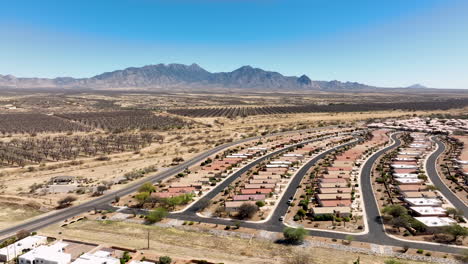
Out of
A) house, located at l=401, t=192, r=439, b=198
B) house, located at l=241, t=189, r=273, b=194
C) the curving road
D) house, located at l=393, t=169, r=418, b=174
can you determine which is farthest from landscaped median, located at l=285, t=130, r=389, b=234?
house, located at l=393, t=169, r=418, b=174

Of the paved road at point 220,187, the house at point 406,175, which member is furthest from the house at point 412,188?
the paved road at point 220,187

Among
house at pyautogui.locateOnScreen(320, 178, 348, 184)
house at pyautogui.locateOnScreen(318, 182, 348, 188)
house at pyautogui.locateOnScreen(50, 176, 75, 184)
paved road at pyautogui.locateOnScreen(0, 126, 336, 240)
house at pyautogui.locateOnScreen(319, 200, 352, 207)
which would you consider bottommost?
paved road at pyautogui.locateOnScreen(0, 126, 336, 240)

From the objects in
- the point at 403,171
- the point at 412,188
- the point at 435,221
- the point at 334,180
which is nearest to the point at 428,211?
the point at 435,221

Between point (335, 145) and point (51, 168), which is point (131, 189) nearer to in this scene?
point (51, 168)

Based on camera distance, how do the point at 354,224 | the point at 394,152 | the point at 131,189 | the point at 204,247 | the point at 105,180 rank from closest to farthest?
the point at 204,247 → the point at 354,224 → the point at 131,189 → the point at 105,180 → the point at 394,152

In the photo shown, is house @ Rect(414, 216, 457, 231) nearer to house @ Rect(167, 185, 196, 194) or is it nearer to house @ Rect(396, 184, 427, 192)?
house @ Rect(396, 184, 427, 192)

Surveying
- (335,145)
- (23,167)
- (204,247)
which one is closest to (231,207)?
(204,247)
